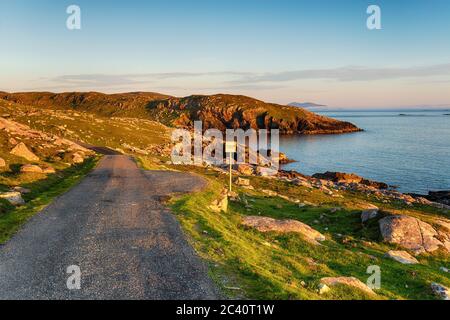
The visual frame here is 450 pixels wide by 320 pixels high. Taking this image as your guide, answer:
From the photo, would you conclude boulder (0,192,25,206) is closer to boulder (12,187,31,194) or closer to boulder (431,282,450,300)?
boulder (12,187,31,194)

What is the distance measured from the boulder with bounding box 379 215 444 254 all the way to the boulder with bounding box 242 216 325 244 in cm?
590

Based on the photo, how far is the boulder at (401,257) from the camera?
2457 centimetres

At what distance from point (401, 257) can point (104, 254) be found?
63.5ft

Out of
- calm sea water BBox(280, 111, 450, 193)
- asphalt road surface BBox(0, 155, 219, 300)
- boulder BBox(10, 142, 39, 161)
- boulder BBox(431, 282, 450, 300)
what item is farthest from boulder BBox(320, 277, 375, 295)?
calm sea water BBox(280, 111, 450, 193)

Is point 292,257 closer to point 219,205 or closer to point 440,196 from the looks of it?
point 219,205

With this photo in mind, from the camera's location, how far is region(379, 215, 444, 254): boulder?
1105 inches

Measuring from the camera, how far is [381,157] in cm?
12025

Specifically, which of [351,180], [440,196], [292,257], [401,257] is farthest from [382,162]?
[292,257]

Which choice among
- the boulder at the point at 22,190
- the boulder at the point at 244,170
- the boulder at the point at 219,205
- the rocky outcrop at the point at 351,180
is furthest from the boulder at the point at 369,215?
the rocky outcrop at the point at 351,180

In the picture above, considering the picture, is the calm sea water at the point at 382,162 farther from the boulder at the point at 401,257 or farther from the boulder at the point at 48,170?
the boulder at the point at 48,170

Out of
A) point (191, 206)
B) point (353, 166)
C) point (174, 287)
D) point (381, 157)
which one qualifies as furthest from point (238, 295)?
point (381, 157)

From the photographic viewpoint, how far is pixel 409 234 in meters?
29.0

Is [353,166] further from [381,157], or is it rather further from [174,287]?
[174,287]
